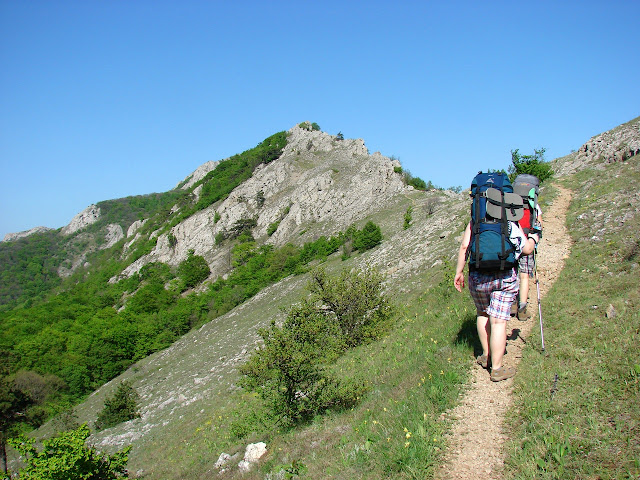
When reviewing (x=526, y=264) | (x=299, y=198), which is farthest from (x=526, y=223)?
(x=299, y=198)

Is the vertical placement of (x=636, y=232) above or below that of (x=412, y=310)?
above

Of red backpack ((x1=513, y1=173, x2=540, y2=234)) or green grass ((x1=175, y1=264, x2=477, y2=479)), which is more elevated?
red backpack ((x1=513, y1=173, x2=540, y2=234))

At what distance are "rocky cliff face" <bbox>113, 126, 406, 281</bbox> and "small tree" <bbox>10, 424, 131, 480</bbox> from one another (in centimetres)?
4841

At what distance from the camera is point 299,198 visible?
228 ft

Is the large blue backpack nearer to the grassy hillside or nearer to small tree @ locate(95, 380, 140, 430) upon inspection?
the grassy hillside

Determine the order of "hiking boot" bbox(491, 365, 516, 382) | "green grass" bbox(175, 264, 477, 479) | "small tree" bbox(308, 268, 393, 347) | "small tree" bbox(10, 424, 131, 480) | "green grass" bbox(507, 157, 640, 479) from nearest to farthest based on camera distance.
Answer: "green grass" bbox(507, 157, 640, 479) → "green grass" bbox(175, 264, 477, 479) → "hiking boot" bbox(491, 365, 516, 382) → "small tree" bbox(10, 424, 131, 480) → "small tree" bbox(308, 268, 393, 347)

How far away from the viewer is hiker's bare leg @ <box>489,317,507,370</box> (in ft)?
18.2

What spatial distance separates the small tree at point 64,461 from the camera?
24.4ft

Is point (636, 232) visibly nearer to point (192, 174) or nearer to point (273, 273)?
point (273, 273)

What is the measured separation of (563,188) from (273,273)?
38.2 metres

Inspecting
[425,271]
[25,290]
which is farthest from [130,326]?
[25,290]

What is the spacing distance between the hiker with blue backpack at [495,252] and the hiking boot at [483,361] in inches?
11.9

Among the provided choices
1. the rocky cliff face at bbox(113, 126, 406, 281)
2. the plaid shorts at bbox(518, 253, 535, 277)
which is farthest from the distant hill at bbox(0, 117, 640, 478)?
the plaid shorts at bbox(518, 253, 535, 277)

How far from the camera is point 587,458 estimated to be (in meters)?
3.71
